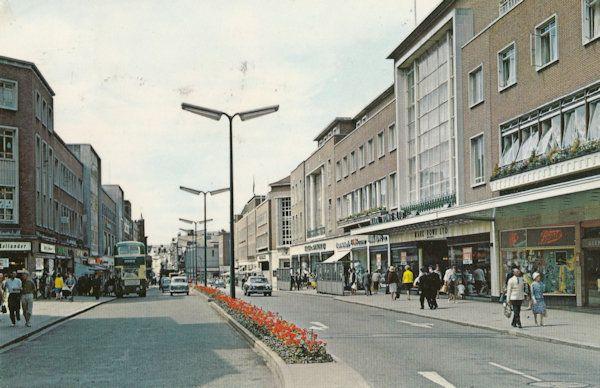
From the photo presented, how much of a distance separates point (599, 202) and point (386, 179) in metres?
25.5

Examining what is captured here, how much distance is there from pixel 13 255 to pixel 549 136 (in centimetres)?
3337

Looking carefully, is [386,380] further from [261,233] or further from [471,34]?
[261,233]

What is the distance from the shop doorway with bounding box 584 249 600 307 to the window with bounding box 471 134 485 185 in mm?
8665

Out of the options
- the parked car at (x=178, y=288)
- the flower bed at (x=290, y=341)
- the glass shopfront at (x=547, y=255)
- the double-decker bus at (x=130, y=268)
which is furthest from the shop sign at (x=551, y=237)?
the parked car at (x=178, y=288)

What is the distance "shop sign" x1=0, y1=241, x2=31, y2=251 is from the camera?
44.6 metres

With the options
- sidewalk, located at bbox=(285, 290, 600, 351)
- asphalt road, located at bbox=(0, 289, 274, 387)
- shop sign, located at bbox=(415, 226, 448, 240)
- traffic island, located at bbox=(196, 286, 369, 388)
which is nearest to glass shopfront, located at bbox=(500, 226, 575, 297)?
sidewalk, located at bbox=(285, 290, 600, 351)

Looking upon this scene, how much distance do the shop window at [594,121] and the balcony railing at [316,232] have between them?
46478 millimetres

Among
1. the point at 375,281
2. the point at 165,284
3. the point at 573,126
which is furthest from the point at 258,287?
the point at 573,126

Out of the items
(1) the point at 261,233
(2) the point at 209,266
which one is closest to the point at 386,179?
(1) the point at 261,233

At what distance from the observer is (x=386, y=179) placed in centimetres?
4897

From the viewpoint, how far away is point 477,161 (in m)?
34.3

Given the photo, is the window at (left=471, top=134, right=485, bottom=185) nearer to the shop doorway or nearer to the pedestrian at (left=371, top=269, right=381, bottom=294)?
the shop doorway

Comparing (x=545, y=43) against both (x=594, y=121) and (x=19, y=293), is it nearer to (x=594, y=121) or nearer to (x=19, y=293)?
(x=594, y=121)

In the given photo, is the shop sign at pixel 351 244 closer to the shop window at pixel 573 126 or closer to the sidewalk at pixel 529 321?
the sidewalk at pixel 529 321
